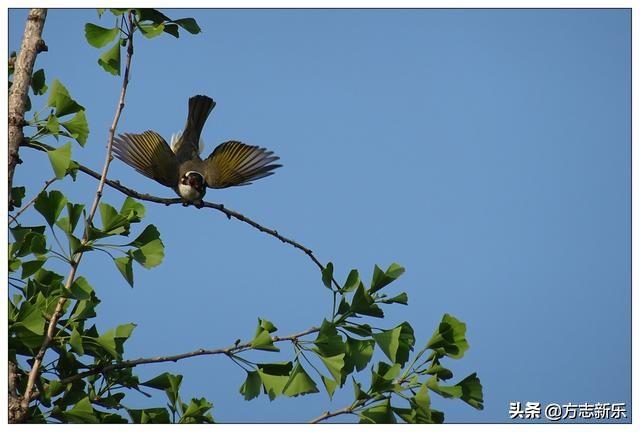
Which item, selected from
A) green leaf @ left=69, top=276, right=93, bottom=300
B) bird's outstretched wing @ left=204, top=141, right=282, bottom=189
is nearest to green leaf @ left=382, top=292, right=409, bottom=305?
green leaf @ left=69, top=276, right=93, bottom=300

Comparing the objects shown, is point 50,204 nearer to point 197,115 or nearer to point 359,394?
point 359,394

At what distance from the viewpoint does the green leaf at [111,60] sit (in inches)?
130

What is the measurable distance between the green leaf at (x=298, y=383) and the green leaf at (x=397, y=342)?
11.8 inches

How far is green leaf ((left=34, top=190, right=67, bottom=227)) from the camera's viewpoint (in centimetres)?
303

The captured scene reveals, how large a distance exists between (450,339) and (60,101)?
182cm

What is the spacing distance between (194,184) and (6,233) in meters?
2.14

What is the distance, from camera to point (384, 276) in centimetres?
312

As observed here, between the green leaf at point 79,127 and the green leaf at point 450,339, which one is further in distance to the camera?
the green leaf at point 79,127

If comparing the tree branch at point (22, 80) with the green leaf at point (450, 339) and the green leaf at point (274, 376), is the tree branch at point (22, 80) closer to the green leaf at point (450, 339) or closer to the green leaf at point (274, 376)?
the green leaf at point (274, 376)

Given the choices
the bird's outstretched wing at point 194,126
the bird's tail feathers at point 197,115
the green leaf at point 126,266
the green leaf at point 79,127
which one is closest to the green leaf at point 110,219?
the green leaf at point 126,266

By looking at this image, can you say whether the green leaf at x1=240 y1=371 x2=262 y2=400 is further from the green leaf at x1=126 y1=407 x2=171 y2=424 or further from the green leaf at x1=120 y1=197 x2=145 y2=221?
the green leaf at x1=120 y1=197 x2=145 y2=221

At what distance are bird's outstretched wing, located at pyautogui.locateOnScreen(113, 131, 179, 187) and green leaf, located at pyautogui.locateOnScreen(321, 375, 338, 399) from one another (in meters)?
2.14

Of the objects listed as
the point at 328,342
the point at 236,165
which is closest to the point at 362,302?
the point at 328,342

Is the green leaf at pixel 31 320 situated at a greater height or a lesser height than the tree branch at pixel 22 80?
lesser
